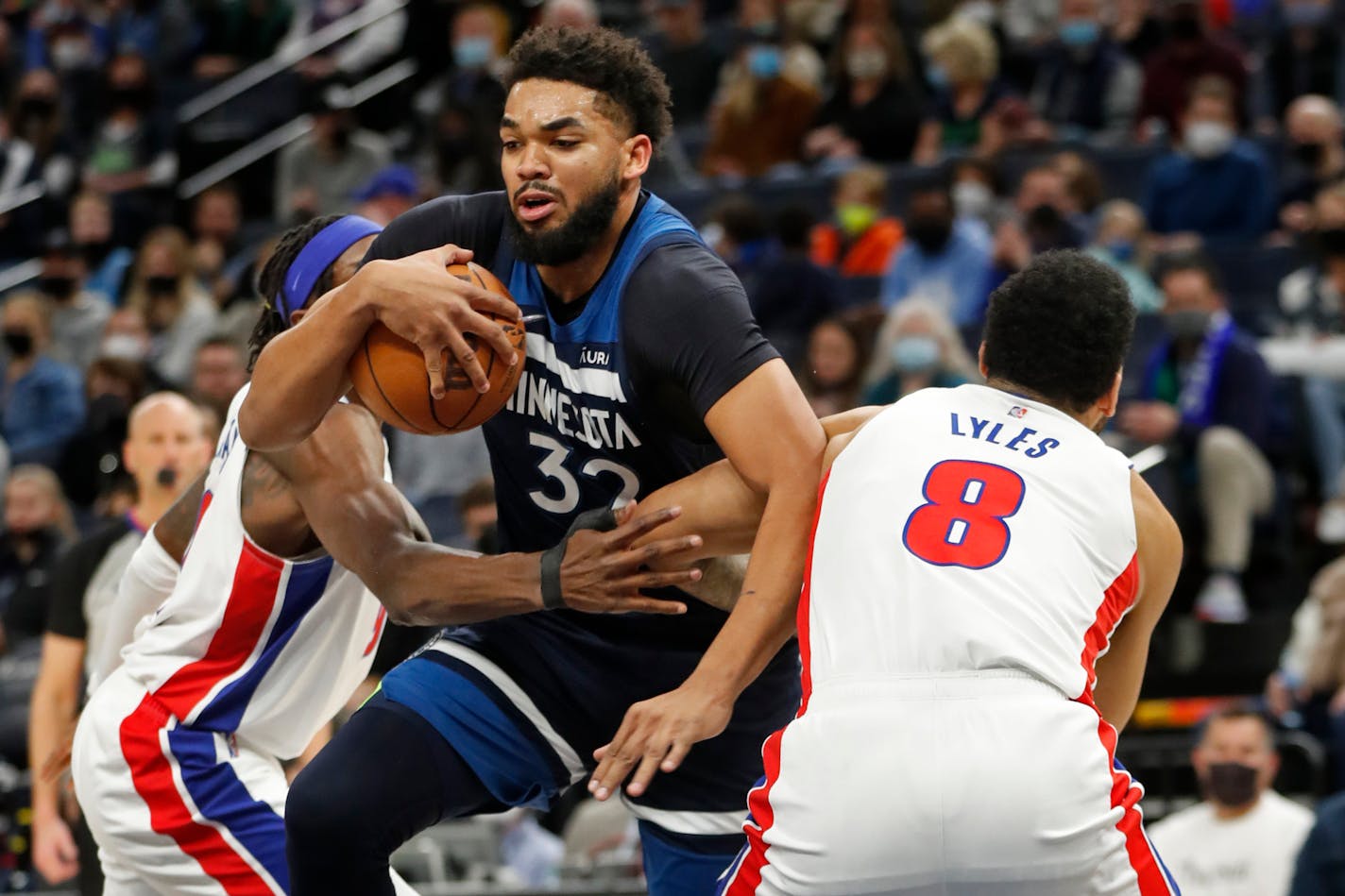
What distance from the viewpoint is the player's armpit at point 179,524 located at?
15.6 feet

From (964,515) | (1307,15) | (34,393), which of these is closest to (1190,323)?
(1307,15)

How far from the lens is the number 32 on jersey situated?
3.45 m

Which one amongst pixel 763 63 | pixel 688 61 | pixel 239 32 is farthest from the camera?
pixel 239 32

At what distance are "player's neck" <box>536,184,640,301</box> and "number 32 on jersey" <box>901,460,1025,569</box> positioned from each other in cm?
89

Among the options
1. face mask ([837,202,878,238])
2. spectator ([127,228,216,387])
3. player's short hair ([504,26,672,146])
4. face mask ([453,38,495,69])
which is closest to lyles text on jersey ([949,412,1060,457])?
player's short hair ([504,26,672,146])

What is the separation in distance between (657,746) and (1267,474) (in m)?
5.43

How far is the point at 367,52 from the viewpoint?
14750 mm

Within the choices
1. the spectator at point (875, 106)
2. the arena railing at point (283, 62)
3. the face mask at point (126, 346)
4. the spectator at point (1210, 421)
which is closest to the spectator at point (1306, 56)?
the spectator at point (875, 106)

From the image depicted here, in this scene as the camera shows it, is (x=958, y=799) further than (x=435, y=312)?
No

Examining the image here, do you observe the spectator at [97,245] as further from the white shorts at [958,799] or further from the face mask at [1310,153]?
the white shorts at [958,799]

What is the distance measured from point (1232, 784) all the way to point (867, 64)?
6062mm

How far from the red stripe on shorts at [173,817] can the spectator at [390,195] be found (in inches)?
279

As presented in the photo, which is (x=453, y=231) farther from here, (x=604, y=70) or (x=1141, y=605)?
(x=1141, y=605)

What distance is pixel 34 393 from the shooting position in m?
11.8
